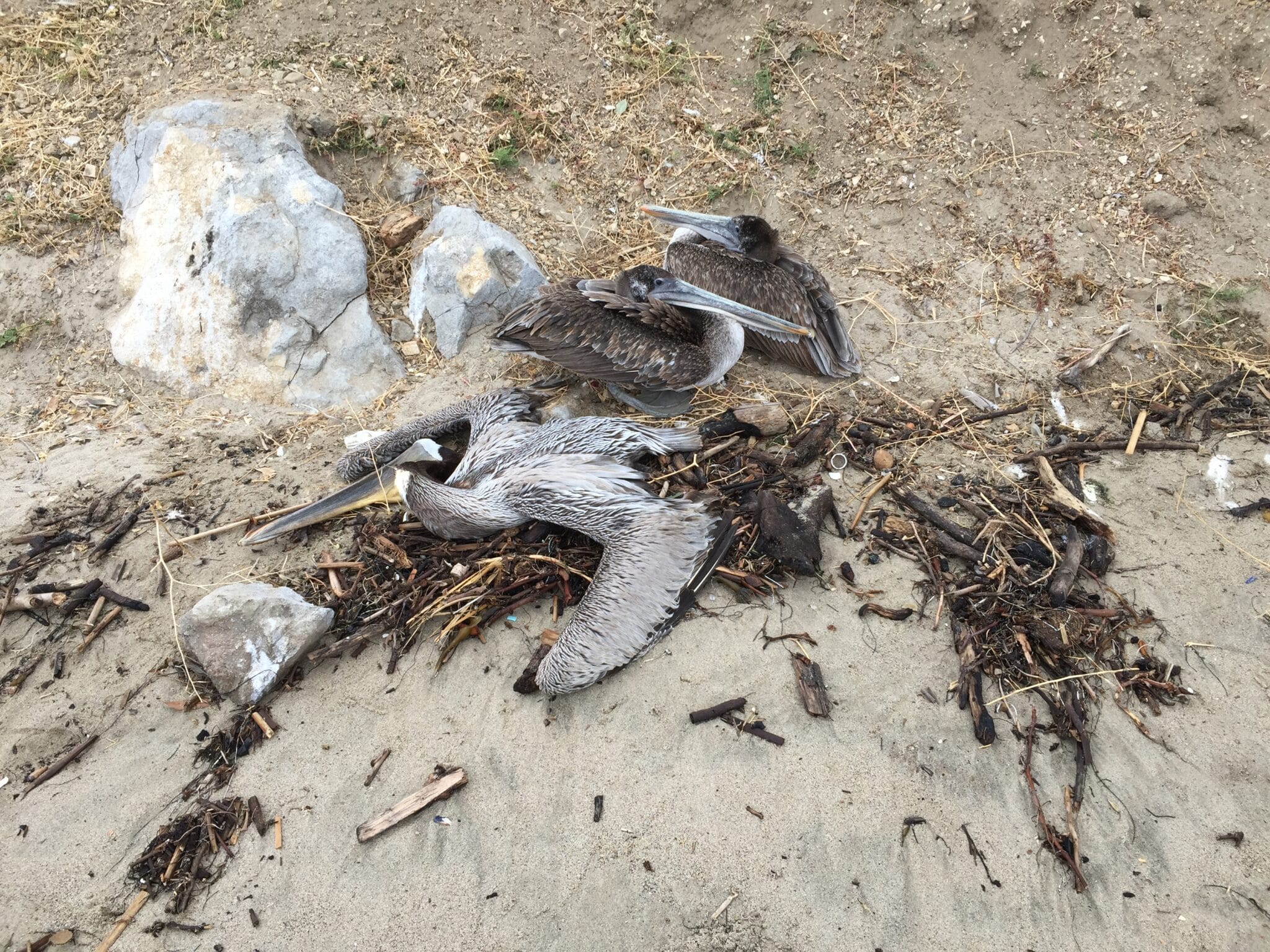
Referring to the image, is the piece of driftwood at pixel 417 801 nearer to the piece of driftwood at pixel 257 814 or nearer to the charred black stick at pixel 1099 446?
the piece of driftwood at pixel 257 814

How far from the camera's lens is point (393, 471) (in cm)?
361

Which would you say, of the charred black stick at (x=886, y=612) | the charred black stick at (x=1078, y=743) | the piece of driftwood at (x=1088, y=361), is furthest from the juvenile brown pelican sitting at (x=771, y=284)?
the charred black stick at (x=1078, y=743)

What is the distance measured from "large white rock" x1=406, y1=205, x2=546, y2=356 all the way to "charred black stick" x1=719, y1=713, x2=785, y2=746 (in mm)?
3174

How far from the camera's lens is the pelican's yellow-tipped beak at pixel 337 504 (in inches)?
138

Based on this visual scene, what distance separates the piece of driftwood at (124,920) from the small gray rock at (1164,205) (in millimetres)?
6884

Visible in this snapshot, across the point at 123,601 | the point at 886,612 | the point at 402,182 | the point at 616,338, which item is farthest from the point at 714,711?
the point at 402,182

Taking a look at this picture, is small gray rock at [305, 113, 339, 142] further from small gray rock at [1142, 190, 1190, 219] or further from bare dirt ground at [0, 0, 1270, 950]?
small gray rock at [1142, 190, 1190, 219]

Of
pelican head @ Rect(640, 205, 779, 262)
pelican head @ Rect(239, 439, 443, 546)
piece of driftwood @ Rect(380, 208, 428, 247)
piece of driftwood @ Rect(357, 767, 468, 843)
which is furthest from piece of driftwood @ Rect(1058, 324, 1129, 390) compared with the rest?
piece of driftwood @ Rect(380, 208, 428, 247)

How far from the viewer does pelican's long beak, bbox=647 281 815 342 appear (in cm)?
409

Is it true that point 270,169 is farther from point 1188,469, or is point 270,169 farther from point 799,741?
point 1188,469

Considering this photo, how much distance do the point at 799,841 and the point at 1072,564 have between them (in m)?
1.81

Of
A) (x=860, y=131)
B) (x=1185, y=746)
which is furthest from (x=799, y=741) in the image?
(x=860, y=131)

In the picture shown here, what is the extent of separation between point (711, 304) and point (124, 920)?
3803 mm

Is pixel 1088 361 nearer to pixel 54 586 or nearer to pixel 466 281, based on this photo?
pixel 466 281
